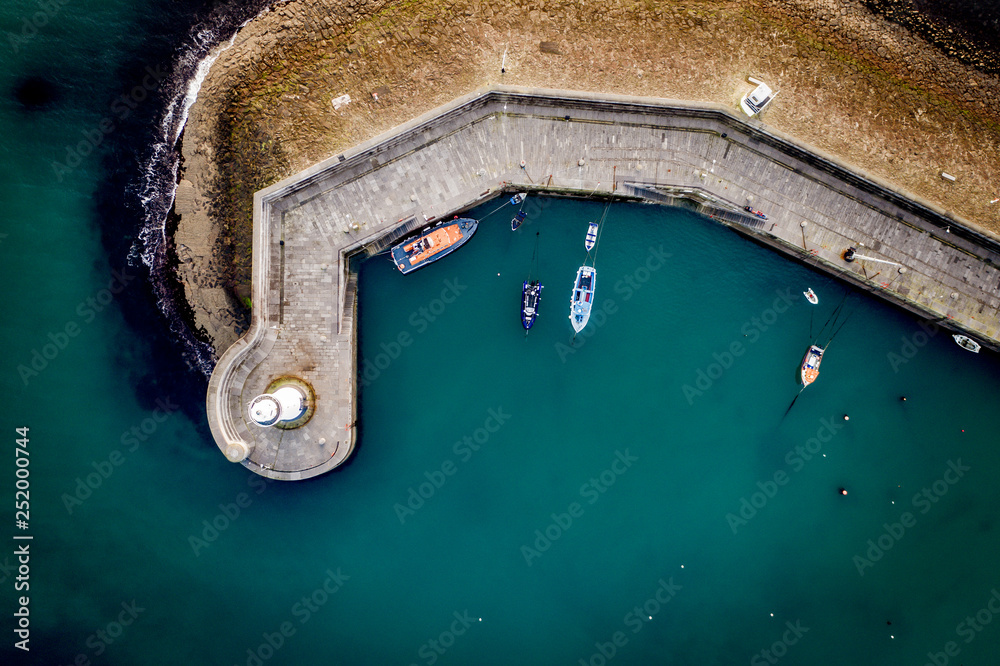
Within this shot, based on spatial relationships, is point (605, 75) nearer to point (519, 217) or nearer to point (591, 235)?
point (591, 235)

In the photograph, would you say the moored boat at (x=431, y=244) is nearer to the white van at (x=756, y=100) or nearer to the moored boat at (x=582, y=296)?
the moored boat at (x=582, y=296)

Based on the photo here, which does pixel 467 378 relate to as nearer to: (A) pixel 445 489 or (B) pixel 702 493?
(A) pixel 445 489

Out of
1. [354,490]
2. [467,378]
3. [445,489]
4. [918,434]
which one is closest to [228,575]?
[354,490]

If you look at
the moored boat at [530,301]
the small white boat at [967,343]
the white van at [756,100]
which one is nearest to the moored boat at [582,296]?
the moored boat at [530,301]

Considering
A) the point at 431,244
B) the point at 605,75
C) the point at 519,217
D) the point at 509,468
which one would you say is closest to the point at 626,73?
the point at 605,75

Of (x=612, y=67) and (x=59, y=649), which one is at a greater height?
(x=612, y=67)

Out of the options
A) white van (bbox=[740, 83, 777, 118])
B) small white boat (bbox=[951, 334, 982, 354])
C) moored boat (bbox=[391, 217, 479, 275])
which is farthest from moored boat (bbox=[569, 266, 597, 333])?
small white boat (bbox=[951, 334, 982, 354])

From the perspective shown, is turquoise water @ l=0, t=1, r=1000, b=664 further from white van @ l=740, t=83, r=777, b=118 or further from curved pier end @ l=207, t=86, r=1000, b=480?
white van @ l=740, t=83, r=777, b=118
